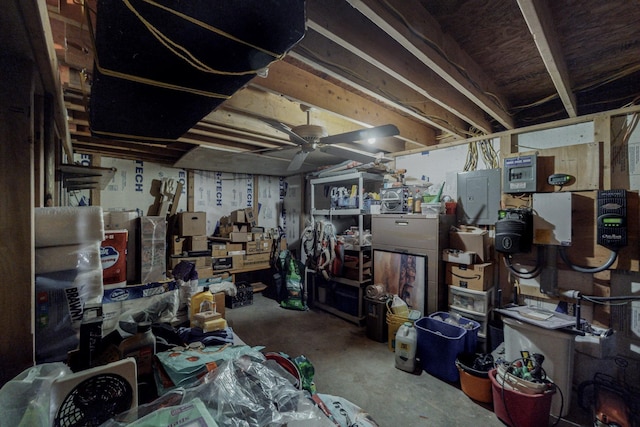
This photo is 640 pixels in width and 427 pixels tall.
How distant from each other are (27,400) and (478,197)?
345 cm

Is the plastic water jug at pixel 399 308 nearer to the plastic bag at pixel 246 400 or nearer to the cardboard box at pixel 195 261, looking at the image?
the plastic bag at pixel 246 400

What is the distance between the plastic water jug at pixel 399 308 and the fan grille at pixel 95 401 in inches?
99.6

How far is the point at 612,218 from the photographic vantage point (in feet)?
6.73

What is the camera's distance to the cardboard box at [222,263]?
171 inches

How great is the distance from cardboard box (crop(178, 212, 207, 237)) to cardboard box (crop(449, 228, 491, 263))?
11.9ft

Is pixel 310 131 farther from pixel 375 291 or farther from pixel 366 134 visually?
pixel 375 291

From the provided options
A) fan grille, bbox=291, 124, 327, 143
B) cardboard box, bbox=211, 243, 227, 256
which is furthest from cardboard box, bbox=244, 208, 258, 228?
fan grille, bbox=291, 124, 327, 143

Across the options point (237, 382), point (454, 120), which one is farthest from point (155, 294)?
point (454, 120)

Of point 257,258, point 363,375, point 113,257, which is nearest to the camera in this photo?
point 363,375

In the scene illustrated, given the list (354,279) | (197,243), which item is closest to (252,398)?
(354,279)

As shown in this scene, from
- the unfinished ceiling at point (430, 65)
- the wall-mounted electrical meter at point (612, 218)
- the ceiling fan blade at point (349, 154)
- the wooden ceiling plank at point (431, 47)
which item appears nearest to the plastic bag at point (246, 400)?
the unfinished ceiling at point (430, 65)

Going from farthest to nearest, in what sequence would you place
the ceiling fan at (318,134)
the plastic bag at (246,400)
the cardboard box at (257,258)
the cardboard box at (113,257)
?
1. the cardboard box at (257,258)
2. the cardboard box at (113,257)
3. the ceiling fan at (318,134)
4. the plastic bag at (246,400)

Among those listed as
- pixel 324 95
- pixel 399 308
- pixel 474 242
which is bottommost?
pixel 399 308

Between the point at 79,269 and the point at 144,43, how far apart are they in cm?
133
